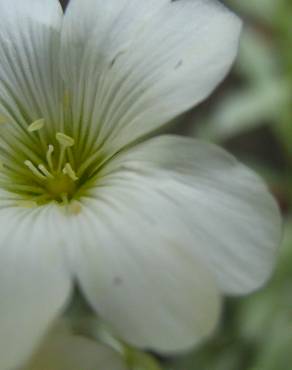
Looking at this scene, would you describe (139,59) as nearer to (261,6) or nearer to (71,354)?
(71,354)

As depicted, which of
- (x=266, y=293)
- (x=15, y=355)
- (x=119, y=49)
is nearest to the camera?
(x=15, y=355)

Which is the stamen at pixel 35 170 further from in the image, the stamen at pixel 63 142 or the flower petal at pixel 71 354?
the flower petal at pixel 71 354

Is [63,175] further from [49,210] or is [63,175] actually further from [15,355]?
[15,355]

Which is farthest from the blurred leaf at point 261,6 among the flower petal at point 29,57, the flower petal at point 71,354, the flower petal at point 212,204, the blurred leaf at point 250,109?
the flower petal at point 71,354

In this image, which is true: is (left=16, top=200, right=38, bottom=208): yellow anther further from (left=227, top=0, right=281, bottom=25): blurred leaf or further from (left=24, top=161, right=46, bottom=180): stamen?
(left=227, top=0, right=281, bottom=25): blurred leaf

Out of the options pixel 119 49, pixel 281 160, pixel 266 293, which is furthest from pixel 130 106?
pixel 281 160

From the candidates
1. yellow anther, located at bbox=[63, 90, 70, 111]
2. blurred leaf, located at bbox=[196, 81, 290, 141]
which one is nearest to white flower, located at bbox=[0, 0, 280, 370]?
yellow anther, located at bbox=[63, 90, 70, 111]
